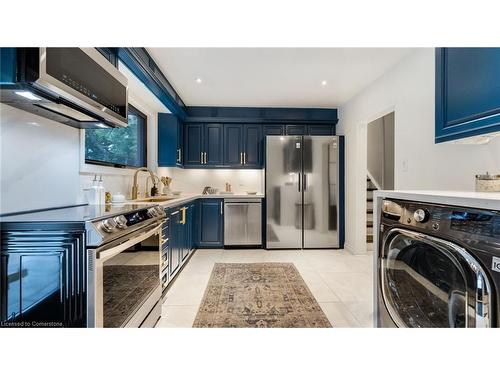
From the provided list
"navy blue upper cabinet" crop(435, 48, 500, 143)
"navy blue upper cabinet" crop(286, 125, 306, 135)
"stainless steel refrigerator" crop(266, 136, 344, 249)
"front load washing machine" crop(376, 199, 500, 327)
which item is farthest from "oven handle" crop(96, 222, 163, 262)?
"navy blue upper cabinet" crop(286, 125, 306, 135)

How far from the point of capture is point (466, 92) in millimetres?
1391

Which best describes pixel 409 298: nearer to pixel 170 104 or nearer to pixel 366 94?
pixel 366 94

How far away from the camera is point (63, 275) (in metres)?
1.13

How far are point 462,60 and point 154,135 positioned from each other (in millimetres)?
3886

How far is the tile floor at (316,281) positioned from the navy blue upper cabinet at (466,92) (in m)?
1.57

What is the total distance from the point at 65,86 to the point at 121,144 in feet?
6.68

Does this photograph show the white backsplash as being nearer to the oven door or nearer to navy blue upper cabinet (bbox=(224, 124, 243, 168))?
navy blue upper cabinet (bbox=(224, 124, 243, 168))

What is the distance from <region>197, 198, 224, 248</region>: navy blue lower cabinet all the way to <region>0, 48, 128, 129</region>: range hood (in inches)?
101

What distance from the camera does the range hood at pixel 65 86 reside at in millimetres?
1025

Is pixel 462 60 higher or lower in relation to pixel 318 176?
higher

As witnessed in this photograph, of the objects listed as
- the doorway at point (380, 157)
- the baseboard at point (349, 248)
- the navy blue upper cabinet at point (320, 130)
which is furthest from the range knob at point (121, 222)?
the doorway at point (380, 157)

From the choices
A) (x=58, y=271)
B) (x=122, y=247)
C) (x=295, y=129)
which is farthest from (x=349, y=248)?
(x=58, y=271)

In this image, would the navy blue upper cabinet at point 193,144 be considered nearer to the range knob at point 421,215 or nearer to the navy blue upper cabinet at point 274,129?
the navy blue upper cabinet at point 274,129
